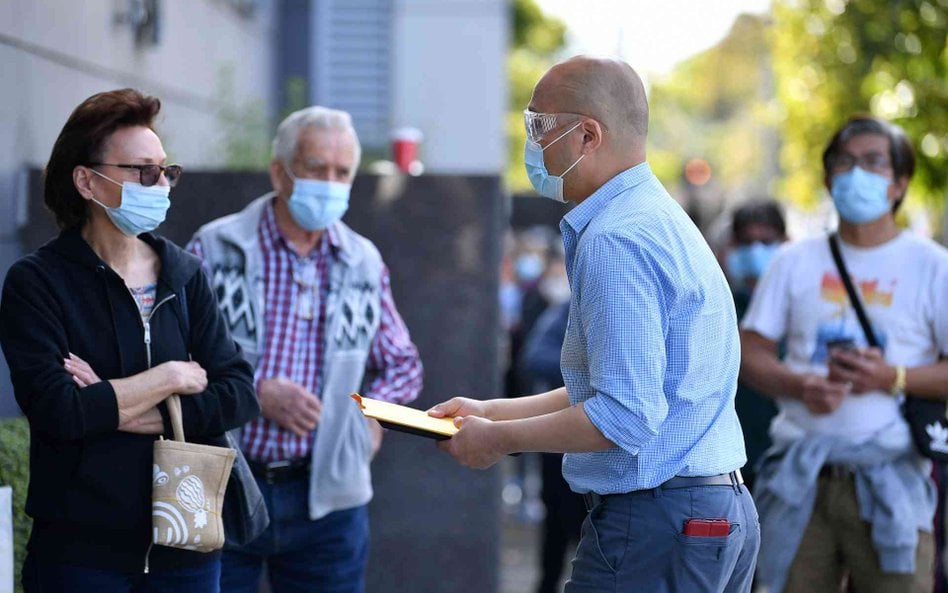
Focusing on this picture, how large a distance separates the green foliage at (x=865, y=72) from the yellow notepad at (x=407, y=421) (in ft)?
19.1

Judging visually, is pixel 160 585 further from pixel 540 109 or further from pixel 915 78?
pixel 915 78

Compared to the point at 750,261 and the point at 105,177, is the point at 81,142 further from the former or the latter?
the point at 750,261

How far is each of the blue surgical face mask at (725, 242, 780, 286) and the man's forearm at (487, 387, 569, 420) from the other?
3.01 metres

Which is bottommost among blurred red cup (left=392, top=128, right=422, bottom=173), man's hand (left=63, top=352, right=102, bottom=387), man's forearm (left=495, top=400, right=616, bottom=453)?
man's forearm (left=495, top=400, right=616, bottom=453)

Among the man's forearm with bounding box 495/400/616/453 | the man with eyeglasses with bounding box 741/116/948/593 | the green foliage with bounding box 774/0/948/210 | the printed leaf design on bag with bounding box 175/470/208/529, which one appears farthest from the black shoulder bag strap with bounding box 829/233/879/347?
the green foliage with bounding box 774/0/948/210

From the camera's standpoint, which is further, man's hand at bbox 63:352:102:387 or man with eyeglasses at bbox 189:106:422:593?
man with eyeglasses at bbox 189:106:422:593

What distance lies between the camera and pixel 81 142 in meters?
3.91

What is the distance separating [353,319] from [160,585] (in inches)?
53.9

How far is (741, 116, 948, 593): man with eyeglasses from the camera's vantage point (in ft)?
16.3

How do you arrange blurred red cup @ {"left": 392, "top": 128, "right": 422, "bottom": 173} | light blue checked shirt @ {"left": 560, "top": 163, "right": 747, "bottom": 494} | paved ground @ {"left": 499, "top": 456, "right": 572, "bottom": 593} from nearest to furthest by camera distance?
light blue checked shirt @ {"left": 560, "top": 163, "right": 747, "bottom": 494}
blurred red cup @ {"left": 392, "top": 128, "right": 422, "bottom": 173}
paved ground @ {"left": 499, "top": 456, "right": 572, "bottom": 593}

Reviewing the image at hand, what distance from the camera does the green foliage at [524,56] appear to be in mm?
42750

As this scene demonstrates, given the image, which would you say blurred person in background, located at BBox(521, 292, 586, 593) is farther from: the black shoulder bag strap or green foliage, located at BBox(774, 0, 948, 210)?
green foliage, located at BBox(774, 0, 948, 210)

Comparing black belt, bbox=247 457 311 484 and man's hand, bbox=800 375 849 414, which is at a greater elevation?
man's hand, bbox=800 375 849 414

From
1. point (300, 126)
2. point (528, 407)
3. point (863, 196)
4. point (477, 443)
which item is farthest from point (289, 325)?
point (863, 196)
